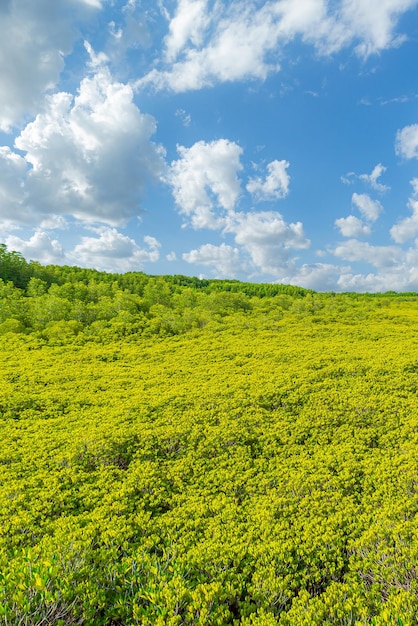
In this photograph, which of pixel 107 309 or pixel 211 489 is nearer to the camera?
pixel 211 489

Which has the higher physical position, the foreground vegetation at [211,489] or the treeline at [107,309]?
the treeline at [107,309]

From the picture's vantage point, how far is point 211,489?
7223 millimetres

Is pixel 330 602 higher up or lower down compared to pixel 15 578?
lower down

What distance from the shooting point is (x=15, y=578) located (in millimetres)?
4410

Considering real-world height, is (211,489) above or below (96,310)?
below

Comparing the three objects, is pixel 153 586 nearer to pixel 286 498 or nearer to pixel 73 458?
pixel 286 498

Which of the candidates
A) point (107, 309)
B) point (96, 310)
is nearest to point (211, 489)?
point (107, 309)

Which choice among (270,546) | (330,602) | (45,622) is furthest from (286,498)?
(45,622)

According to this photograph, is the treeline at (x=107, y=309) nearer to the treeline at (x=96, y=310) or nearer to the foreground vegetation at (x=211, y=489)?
the treeline at (x=96, y=310)

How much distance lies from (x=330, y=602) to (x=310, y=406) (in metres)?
6.62

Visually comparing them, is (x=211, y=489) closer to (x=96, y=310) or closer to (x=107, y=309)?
(x=107, y=309)

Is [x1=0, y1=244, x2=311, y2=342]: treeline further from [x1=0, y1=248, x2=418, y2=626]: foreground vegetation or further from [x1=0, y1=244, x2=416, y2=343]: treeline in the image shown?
[x1=0, y1=248, x2=418, y2=626]: foreground vegetation

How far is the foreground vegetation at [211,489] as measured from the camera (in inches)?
178

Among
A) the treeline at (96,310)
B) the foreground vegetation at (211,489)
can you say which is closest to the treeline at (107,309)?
the treeline at (96,310)
